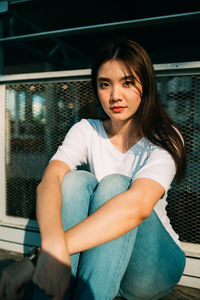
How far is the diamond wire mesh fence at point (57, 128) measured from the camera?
4.69 feet

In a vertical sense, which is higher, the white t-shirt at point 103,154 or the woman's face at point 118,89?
the woman's face at point 118,89

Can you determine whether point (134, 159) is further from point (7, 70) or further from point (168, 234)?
point (7, 70)

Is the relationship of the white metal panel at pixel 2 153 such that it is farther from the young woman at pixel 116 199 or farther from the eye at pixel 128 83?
the eye at pixel 128 83

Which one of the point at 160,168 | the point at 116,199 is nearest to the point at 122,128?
the point at 160,168

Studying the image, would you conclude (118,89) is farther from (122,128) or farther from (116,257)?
(116,257)

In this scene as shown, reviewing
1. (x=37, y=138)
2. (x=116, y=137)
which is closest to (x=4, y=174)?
(x=37, y=138)

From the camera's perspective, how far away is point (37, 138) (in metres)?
1.77

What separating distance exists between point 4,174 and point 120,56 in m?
1.23

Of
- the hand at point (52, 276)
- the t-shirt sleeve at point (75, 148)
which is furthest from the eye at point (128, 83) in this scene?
the hand at point (52, 276)

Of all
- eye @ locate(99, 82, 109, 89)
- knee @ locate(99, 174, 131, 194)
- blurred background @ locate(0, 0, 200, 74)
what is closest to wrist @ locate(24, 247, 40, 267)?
knee @ locate(99, 174, 131, 194)

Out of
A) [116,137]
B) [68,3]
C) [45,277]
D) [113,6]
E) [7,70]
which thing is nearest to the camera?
[45,277]

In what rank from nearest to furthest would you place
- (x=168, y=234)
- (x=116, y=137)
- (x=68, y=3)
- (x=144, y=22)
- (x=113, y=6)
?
1. (x=168, y=234)
2. (x=116, y=137)
3. (x=144, y=22)
4. (x=68, y=3)
5. (x=113, y=6)

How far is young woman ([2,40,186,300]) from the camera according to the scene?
0.83 metres

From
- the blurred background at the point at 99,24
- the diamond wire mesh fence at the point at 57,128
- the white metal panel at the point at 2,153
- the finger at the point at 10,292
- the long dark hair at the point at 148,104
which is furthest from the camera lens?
the blurred background at the point at 99,24
